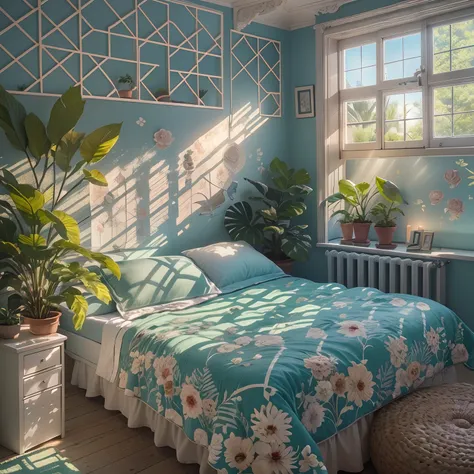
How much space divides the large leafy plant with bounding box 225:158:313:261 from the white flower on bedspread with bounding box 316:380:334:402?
1.96 meters

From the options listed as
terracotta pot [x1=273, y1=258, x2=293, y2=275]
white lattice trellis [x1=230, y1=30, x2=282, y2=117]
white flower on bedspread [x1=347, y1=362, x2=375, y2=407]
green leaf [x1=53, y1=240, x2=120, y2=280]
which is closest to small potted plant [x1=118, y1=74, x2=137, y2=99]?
white lattice trellis [x1=230, y1=30, x2=282, y2=117]

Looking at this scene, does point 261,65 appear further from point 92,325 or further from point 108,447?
point 108,447

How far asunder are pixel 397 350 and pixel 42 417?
6.25ft

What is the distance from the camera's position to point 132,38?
12.8ft

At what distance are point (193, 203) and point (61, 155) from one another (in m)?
1.43

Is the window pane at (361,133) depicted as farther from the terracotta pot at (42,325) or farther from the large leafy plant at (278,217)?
the terracotta pot at (42,325)

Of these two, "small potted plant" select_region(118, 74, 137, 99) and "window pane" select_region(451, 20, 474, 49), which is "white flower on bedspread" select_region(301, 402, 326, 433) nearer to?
"small potted plant" select_region(118, 74, 137, 99)

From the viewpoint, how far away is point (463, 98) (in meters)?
4.17

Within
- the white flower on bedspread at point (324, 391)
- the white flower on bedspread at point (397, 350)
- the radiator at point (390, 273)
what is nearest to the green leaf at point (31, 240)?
the white flower on bedspread at point (324, 391)

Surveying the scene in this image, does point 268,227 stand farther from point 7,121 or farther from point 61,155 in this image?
point 7,121

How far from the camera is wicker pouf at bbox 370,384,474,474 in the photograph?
237 centimetres

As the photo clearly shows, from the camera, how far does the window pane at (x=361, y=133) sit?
4.75m

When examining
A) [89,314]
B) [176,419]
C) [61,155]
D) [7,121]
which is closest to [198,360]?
[176,419]

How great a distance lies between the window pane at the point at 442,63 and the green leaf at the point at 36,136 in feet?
9.44
